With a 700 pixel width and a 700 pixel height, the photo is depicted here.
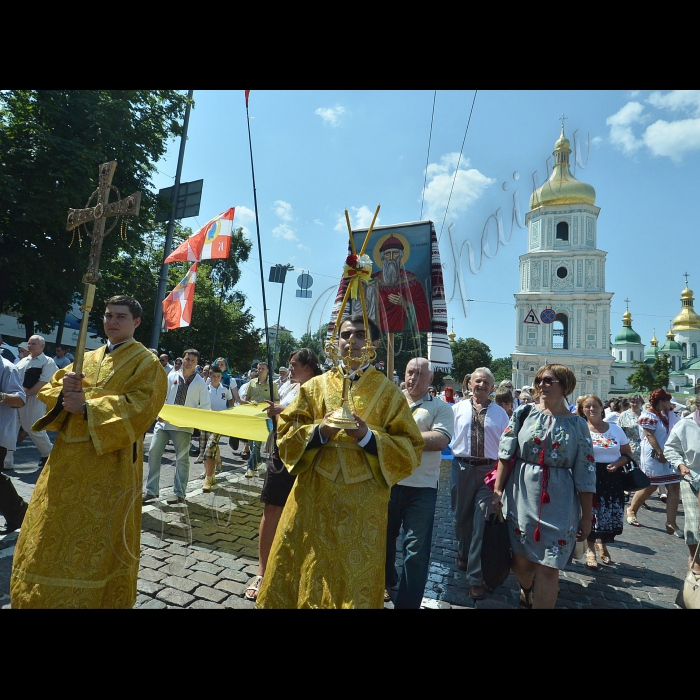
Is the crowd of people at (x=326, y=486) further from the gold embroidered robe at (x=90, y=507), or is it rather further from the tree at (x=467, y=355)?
the tree at (x=467, y=355)

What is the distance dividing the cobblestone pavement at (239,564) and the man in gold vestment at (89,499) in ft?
2.29

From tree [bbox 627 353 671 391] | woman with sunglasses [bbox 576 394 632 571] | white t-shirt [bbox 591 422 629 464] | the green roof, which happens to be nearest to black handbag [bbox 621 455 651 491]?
woman with sunglasses [bbox 576 394 632 571]

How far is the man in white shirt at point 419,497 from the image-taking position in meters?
3.26

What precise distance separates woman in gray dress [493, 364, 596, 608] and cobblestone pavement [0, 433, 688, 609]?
92 centimetres

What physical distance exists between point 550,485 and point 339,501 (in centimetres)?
166

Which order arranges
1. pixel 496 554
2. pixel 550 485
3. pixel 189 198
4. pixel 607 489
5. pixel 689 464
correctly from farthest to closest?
pixel 189 198, pixel 607 489, pixel 689 464, pixel 496 554, pixel 550 485

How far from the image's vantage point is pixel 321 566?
262cm

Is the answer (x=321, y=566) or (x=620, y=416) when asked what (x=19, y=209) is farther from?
(x=620, y=416)

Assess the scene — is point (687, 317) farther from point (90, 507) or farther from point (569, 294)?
point (90, 507)

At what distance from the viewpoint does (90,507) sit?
9.50ft

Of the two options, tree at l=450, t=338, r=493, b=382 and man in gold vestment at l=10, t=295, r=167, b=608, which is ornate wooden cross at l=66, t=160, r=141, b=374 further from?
tree at l=450, t=338, r=493, b=382

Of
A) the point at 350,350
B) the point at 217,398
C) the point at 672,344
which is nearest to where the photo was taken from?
the point at 350,350

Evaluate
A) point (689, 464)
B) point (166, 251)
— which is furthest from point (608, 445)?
point (166, 251)

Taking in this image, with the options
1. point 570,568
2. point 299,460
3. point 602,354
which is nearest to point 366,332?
point 299,460
